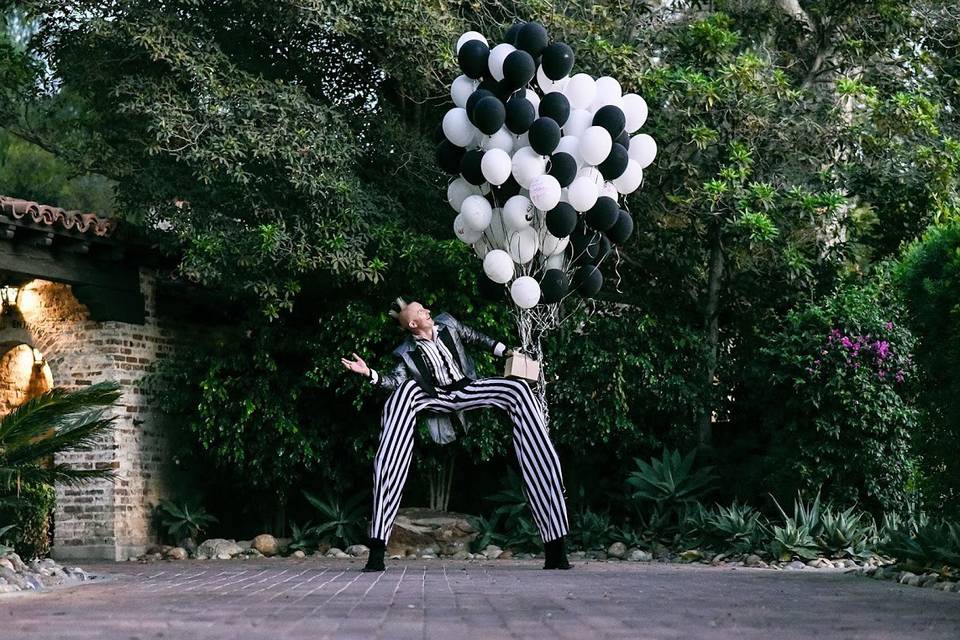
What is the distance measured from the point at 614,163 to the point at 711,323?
502 cm

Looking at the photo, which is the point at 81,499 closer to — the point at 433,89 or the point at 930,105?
the point at 433,89

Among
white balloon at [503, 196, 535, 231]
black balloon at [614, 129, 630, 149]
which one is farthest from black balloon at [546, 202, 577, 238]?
black balloon at [614, 129, 630, 149]

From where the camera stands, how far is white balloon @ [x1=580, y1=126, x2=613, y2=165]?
31.3 feet

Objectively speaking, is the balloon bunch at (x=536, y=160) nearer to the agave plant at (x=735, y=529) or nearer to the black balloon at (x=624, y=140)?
the black balloon at (x=624, y=140)

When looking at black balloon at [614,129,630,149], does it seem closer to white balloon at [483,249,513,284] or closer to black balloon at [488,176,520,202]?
black balloon at [488,176,520,202]

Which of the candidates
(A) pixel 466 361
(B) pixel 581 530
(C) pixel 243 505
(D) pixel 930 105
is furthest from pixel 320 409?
(D) pixel 930 105

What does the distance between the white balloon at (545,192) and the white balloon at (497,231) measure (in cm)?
44

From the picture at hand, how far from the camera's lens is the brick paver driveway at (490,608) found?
4848 millimetres

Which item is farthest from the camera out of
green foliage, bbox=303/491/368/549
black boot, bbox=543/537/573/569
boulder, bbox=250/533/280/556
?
green foliage, bbox=303/491/368/549

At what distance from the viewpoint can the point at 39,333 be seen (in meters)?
14.8

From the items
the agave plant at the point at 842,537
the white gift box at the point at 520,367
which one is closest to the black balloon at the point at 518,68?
the white gift box at the point at 520,367

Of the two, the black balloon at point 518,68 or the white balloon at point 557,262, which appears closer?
the black balloon at point 518,68

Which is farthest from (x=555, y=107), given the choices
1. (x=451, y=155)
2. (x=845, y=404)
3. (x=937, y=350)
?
(x=845, y=404)

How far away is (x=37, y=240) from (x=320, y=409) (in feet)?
11.6
